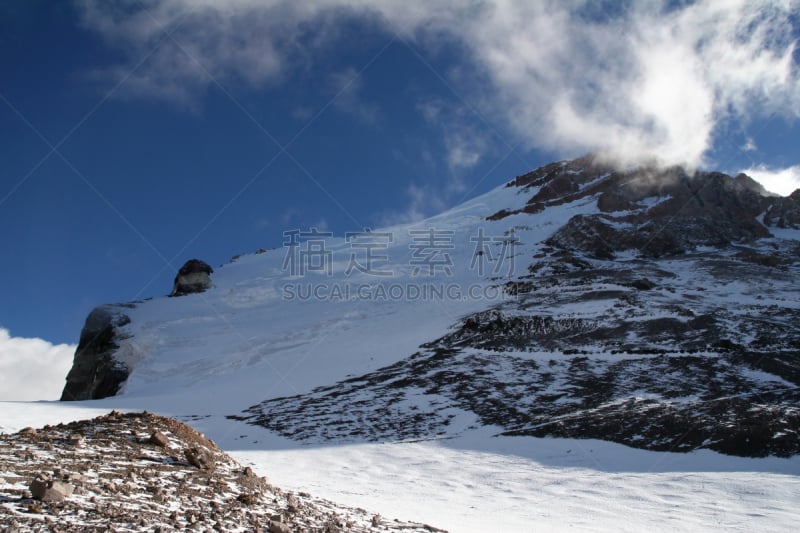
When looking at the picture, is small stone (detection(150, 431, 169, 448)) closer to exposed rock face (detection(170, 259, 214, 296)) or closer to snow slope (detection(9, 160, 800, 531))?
snow slope (detection(9, 160, 800, 531))

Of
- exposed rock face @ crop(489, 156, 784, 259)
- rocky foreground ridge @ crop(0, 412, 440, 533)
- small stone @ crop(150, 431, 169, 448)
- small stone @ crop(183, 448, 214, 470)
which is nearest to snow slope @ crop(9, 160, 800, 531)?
rocky foreground ridge @ crop(0, 412, 440, 533)

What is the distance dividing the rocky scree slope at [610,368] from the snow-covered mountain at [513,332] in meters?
0.14

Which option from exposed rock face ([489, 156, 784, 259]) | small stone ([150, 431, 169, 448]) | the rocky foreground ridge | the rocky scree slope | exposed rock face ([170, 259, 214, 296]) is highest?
exposed rock face ([489, 156, 784, 259])

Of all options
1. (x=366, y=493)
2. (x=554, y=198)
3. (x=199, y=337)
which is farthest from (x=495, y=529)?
(x=554, y=198)

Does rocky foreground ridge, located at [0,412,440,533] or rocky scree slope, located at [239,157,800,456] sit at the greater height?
rocky scree slope, located at [239,157,800,456]

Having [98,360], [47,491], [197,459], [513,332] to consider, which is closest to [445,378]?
[513,332]

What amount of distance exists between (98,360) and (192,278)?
58.5ft

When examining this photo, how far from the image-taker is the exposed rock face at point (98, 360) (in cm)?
3716

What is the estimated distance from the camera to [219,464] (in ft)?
35.2

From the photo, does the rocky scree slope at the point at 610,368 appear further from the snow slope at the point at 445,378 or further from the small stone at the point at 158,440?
the small stone at the point at 158,440

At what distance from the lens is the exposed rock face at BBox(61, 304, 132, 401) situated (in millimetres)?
37156

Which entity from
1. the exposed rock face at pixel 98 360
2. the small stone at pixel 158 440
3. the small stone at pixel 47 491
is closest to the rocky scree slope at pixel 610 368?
the small stone at pixel 158 440

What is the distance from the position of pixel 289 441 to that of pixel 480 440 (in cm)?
670

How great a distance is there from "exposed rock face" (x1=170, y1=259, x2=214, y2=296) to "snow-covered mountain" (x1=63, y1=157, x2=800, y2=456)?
6.35 feet
